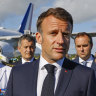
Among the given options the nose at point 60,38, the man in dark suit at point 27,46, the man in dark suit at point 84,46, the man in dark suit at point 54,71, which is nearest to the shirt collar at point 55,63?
the man in dark suit at point 54,71

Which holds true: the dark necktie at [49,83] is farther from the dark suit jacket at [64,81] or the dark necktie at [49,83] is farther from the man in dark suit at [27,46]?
the man in dark suit at [27,46]

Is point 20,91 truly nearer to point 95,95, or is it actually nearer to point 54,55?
point 54,55

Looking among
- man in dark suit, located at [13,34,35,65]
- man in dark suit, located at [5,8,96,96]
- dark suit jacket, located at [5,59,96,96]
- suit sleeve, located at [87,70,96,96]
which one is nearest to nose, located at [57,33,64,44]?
man in dark suit, located at [5,8,96,96]

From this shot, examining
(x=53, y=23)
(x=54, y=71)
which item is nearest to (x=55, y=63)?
(x=54, y=71)

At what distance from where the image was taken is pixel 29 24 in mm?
49062

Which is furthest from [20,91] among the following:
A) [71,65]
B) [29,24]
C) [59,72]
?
[29,24]

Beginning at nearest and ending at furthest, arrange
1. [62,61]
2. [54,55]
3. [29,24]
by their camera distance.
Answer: [54,55], [62,61], [29,24]

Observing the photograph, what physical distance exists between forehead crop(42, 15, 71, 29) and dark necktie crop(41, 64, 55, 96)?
361 millimetres

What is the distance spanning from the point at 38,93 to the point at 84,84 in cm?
42

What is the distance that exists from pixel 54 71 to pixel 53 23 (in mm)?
436

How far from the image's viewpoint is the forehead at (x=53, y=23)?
2.03 metres

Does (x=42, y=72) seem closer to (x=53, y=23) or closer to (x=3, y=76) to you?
(x=53, y=23)

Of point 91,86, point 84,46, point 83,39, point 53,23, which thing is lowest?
point 91,86

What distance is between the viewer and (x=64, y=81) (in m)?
2.02
